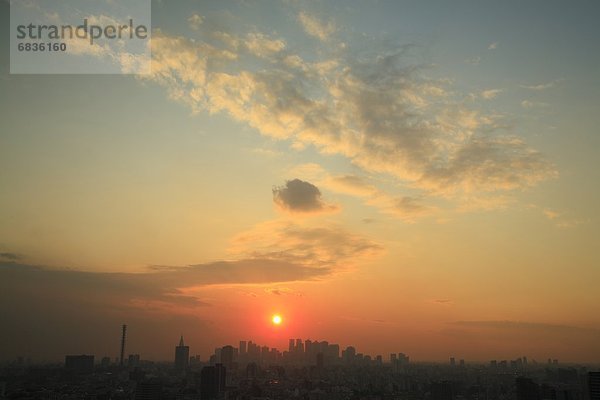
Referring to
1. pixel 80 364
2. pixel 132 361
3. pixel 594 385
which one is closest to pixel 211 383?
Answer: pixel 594 385

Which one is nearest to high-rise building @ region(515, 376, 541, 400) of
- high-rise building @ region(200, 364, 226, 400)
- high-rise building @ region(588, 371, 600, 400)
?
high-rise building @ region(588, 371, 600, 400)

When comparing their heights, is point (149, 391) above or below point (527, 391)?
above

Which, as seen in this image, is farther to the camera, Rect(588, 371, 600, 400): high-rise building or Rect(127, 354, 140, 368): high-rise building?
Rect(127, 354, 140, 368): high-rise building

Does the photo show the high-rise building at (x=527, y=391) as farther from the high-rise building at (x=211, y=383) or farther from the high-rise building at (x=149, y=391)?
the high-rise building at (x=149, y=391)

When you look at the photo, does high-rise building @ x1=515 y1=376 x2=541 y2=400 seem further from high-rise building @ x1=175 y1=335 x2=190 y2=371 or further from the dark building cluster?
high-rise building @ x1=175 y1=335 x2=190 y2=371

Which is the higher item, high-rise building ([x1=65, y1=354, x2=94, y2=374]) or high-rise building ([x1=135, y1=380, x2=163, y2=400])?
high-rise building ([x1=135, y1=380, x2=163, y2=400])

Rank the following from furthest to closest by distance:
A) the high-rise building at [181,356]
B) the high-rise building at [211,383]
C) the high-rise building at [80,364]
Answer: the high-rise building at [181,356], the high-rise building at [80,364], the high-rise building at [211,383]

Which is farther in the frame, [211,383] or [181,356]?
[181,356]

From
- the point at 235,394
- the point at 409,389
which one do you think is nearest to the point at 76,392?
the point at 235,394

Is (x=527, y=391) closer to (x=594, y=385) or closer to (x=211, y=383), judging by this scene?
(x=594, y=385)

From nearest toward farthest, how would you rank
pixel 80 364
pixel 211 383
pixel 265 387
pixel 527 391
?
pixel 527 391, pixel 211 383, pixel 265 387, pixel 80 364

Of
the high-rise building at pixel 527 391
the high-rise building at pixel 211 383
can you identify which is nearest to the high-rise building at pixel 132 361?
the high-rise building at pixel 211 383
